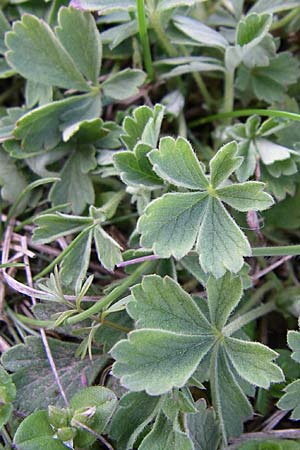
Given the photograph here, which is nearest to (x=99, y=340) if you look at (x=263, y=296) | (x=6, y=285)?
(x=6, y=285)

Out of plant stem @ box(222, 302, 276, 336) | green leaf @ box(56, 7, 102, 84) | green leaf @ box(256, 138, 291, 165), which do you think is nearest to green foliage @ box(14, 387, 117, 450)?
plant stem @ box(222, 302, 276, 336)

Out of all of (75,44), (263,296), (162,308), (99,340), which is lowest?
(263,296)

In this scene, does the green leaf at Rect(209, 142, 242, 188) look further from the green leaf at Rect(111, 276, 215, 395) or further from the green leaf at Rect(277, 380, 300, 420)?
the green leaf at Rect(277, 380, 300, 420)

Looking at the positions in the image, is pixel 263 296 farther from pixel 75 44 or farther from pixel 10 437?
pixel 75 44

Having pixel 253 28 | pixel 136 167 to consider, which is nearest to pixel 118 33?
pixel 253 28

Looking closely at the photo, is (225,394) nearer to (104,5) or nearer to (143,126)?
(143,126)
